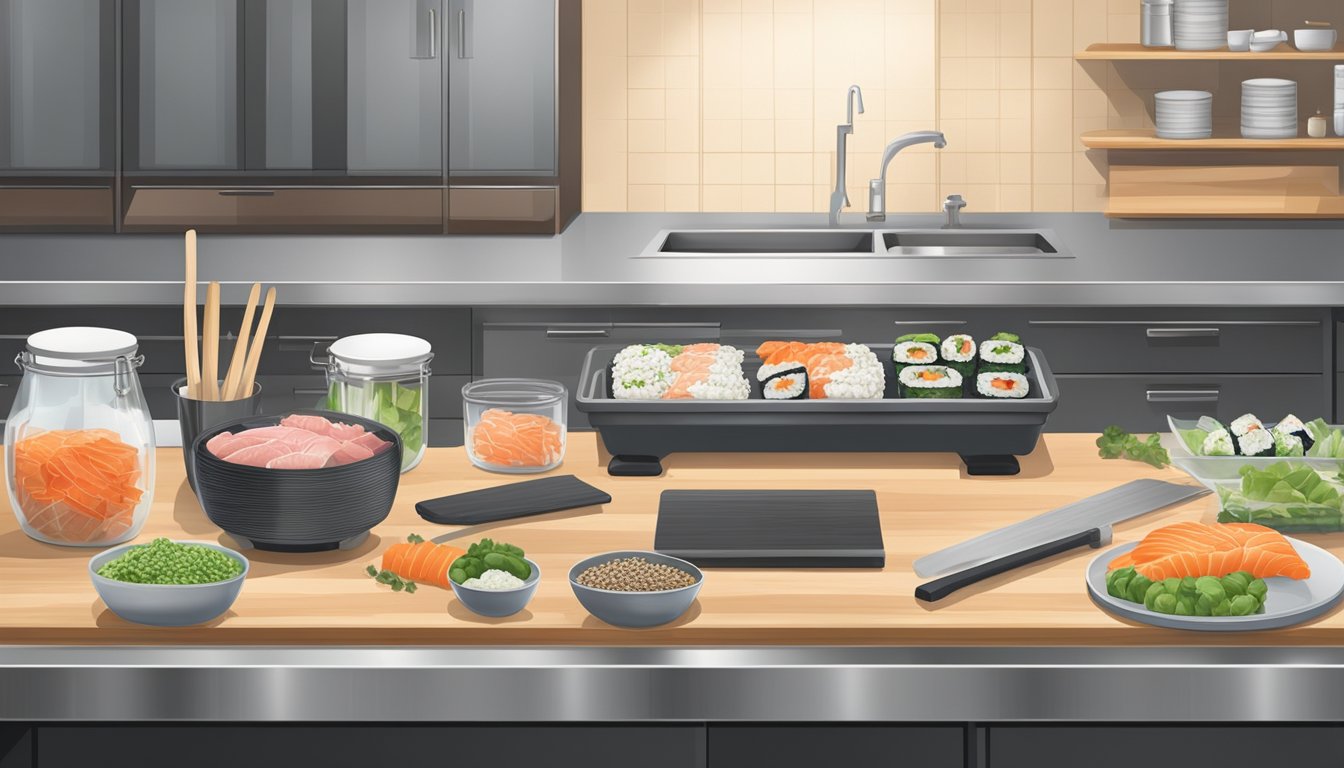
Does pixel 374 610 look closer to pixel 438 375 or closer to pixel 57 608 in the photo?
pixel 57 608

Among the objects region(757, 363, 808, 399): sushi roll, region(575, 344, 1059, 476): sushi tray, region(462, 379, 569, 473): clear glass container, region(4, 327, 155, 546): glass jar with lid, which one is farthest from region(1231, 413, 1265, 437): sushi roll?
region(4, 327, 155, 546): glass jar with lid

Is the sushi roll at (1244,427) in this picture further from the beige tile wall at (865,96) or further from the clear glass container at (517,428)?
the beige tile wall at (865,96)

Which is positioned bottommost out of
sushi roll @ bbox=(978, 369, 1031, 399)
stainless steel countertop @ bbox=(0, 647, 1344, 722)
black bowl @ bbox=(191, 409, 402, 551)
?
stainless steel countertop @ bbox=(0, 647, 1344, 722)

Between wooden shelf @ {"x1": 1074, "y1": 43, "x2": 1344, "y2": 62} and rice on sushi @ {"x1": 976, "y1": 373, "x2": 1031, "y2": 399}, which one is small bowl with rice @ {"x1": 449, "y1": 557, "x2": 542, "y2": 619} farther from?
wooden shelf @ {"x1": 1074, "y1": 43, "x2": 1344, "y2": 62}

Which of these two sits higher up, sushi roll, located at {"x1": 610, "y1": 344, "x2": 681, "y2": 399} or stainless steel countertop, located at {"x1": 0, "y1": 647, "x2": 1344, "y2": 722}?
sushi roll, located at {"x1": 610, "y1": 344, "x2": 681, "y2": 399}

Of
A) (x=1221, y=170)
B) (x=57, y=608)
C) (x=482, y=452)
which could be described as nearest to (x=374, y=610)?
(x=57, y=608)

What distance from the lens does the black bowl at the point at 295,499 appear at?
1561 millimetres

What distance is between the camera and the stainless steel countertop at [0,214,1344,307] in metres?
3.28

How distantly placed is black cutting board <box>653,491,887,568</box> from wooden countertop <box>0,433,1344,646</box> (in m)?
0.02

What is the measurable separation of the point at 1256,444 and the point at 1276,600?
1.18 ft

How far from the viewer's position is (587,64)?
13.9ft

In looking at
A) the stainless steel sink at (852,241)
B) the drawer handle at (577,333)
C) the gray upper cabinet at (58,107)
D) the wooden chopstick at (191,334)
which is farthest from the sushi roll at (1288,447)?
the gray upper cabinet at (58,107)

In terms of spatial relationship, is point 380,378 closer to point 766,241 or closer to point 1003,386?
point 1003,386

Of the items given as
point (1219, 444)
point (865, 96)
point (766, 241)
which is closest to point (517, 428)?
point (1219, 444)
